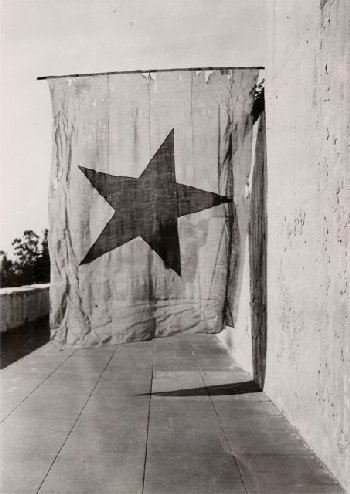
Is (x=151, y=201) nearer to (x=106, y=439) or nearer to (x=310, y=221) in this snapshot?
(x=310, y=221)

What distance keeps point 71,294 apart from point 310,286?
2.58 metres

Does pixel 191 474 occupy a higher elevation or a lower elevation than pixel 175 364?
higher

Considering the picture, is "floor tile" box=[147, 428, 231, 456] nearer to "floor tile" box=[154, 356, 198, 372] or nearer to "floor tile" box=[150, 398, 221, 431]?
"floor tile" box=[150, 398, 221, 431]

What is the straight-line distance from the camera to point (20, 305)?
54.3ft

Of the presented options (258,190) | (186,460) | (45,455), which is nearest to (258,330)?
(258,190)

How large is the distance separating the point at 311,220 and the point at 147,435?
2.69 metres

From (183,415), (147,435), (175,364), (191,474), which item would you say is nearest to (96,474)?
(191,474)

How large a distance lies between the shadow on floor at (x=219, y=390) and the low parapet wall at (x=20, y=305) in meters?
8.51

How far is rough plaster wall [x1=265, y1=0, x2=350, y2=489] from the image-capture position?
4.33 meters

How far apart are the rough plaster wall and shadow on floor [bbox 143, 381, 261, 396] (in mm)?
671

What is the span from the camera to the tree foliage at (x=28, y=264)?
37.0 meters

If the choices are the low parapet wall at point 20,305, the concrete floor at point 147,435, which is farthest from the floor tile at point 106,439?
the low parapet wall at point 20,305

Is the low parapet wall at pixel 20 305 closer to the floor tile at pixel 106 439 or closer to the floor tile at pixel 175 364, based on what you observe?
the floor tile at pixel 175 364

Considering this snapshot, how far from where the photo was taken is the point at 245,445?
5.24 m
